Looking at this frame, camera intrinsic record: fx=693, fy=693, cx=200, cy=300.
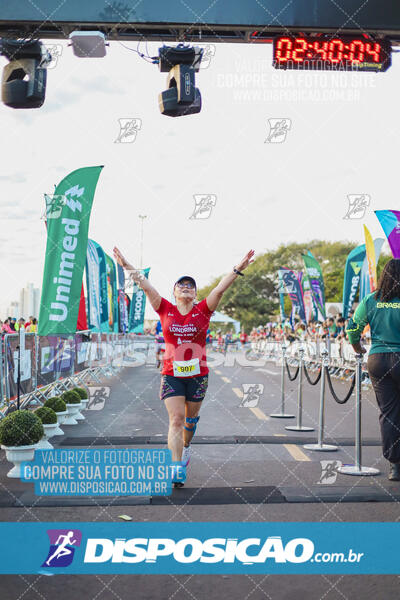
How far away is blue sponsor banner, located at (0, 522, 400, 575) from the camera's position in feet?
13.8

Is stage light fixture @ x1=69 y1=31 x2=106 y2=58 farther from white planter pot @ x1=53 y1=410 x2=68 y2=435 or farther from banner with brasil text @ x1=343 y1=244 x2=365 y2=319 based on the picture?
banner with brasil text @ x1=343 y1=244 x2=365 y2=319

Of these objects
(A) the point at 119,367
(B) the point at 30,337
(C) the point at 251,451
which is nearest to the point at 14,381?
(B) the point at 30,337

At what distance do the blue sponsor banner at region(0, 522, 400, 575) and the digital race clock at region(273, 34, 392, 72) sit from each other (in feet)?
19.8

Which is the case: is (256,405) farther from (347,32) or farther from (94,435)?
(347,32)

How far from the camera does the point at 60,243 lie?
978 cm

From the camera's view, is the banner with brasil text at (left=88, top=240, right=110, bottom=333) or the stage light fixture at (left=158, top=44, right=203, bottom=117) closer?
the stage light fixture at (left=158, top=44, right=203, bottom=117)

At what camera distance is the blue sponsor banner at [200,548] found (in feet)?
13.8

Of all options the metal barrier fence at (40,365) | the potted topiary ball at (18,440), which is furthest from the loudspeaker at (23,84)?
the potted topiary ball at (18,440)

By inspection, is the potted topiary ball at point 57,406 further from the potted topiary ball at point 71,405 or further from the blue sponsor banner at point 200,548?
the blue sponsor banner at point 200,548

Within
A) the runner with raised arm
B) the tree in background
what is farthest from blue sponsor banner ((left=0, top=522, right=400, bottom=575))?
the tree in background

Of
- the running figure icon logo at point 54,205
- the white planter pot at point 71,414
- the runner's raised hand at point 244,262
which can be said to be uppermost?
the running figure icon logo at point 54,205

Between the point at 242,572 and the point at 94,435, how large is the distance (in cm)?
574

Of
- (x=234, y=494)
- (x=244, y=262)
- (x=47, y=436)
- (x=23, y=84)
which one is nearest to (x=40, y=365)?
(x=47, y=436)

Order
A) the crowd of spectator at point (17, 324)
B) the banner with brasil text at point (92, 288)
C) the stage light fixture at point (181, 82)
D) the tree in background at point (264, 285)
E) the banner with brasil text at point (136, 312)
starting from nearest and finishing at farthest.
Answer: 1. the stage light fixture at point (181, 82)
2. the banner with brasil text at point (92, 288)
3. the crowd of spectator at point (17, 324)
4. the banner with brasil text at point (136, 312)
5. the tree in background at point (264, 285)
